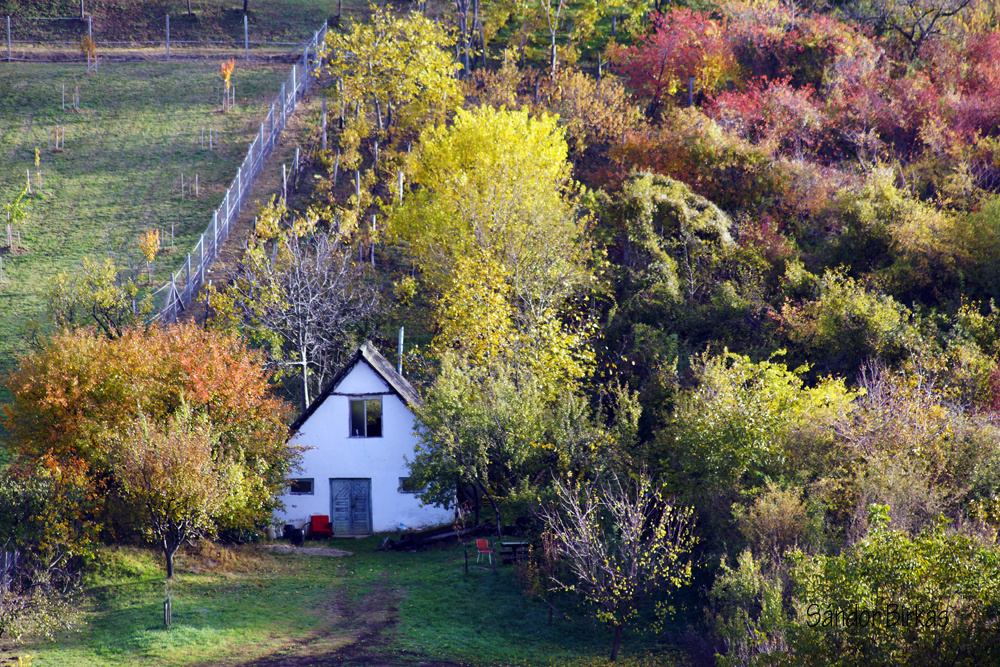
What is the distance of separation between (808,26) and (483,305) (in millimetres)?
26759

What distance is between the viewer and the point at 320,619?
24.2 meters

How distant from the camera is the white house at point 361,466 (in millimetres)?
32469

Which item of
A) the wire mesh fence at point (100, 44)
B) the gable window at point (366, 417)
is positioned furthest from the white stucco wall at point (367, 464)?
the wire mesh fence at point (100, 44)

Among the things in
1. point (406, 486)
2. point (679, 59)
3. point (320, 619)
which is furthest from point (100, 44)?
point (320, 619)

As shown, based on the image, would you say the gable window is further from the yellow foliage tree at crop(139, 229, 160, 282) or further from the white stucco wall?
the yellow foliage tree at crop(139, 229, 160, 282)

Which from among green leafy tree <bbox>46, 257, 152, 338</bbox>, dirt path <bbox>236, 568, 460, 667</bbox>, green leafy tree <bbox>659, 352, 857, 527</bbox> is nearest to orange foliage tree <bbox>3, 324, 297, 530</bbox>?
dirt path <bbox>236, 568, 460, 667</bbox>

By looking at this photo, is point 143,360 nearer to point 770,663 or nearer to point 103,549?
point 103,549

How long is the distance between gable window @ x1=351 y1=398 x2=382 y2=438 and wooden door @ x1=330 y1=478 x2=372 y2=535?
1.61 meters

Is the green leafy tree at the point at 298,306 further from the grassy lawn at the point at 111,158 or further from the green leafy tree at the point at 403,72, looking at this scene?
the green leafy tree at the point at 403,72

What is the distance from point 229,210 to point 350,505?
2112cm

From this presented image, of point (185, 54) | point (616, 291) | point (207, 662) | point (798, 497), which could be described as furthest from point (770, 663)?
point (185, 54)

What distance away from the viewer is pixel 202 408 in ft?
93.2

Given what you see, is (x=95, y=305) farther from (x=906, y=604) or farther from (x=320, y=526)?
(x=906, y=604)

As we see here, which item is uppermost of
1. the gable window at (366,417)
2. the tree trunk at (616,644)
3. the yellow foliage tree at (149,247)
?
the yellow foliage tree at (149,247)
